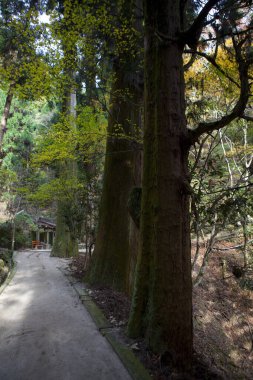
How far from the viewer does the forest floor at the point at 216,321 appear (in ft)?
11.0

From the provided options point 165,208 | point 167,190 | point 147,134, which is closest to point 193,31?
point 147,134

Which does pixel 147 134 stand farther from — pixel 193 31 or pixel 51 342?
pixel 51 342

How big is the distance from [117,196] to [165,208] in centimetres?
355

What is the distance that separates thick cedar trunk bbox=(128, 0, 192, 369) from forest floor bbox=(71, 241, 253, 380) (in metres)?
0.24

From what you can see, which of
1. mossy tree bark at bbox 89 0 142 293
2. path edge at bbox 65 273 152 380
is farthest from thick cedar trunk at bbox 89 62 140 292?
path edge at bbox 65 273 152 380

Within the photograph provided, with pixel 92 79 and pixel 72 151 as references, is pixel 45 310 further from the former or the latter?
pixel 92 79

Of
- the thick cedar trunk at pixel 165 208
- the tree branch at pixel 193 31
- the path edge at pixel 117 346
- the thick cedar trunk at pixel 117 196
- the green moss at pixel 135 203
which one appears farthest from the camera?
the thick cedar trunk at pixel 117 196

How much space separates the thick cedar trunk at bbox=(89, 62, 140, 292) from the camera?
6.57 metres

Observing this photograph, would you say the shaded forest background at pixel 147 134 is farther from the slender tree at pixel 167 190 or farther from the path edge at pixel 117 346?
the path edge at pixel 117 346

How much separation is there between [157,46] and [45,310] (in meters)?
4.75

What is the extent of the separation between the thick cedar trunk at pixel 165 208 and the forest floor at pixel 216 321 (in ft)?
0.80

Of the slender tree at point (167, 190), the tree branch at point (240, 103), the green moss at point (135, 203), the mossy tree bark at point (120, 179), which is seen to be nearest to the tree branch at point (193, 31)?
the slender tree at point (167, 190)

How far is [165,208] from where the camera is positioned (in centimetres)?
348

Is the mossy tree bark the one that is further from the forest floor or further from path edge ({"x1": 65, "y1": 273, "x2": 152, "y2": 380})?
path edge ({"x1": 65, "y1": 273, "x2": 152, "y2": 380})
